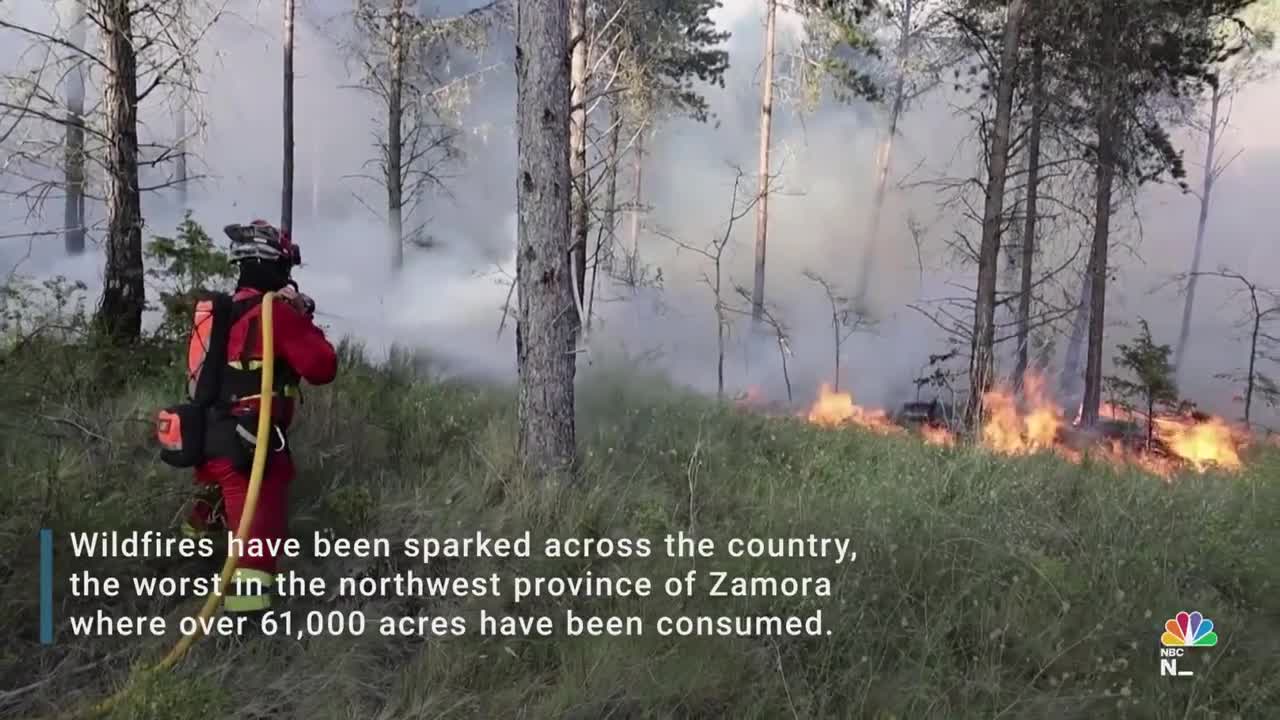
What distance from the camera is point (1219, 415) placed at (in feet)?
50.6

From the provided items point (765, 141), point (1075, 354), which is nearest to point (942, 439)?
point (765, 141)

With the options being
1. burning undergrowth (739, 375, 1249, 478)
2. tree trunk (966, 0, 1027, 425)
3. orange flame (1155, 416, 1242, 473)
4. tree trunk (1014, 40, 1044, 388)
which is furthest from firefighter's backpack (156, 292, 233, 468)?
orange flame (1155, 416, 1242, 473)

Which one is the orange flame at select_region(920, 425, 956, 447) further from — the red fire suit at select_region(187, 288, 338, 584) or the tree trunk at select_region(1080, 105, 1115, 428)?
the tree trunk at select_region(1080, 105, 1115, 428)

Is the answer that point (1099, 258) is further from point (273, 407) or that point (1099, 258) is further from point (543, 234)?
point (273, 407)

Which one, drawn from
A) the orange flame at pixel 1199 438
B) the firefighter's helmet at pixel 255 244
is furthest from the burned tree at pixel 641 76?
the orange flame at pixel 1199 438

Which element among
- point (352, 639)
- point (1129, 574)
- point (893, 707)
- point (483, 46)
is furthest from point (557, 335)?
point (483, 46)

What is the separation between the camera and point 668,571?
10.8ft

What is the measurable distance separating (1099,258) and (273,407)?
14.2 metres

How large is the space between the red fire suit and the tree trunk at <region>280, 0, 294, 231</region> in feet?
39.0

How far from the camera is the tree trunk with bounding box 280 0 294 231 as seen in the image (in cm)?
1335

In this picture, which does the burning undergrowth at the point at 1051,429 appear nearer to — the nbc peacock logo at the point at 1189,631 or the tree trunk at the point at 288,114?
the nbc peacock logo at the point at 1189,631

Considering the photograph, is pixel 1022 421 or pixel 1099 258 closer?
pixel 1022 421

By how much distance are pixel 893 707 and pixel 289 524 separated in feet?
8.98

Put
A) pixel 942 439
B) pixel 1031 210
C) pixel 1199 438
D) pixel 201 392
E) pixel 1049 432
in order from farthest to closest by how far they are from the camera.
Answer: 1. pixel 1199 438
2. pixel 1031 210
3. pixel 1049 432
4. pixel 942 439
5. pixel 201 392
